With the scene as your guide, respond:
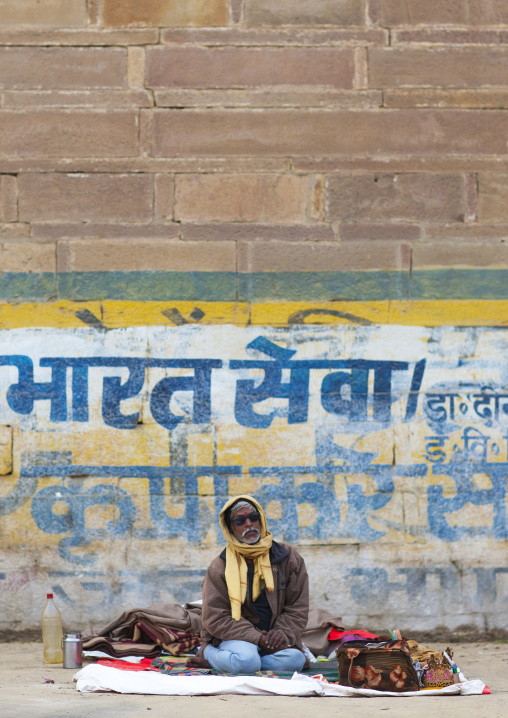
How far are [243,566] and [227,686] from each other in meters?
0.70

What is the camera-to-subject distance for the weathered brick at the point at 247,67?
242 inches

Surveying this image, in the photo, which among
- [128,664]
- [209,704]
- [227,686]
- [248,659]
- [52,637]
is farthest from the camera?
[52,637]

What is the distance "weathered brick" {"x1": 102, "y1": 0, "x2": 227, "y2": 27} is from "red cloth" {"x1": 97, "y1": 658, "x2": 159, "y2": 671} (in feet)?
13.2

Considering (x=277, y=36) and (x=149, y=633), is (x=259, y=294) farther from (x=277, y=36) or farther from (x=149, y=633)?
(x=149, y=633)

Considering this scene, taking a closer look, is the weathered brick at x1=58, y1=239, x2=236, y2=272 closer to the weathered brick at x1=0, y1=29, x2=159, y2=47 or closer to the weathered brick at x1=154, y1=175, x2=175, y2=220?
the weathered brick at x1=154, y1=175, x2=175, y2=220

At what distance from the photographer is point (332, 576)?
5992 mm

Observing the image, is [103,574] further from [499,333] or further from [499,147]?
[499,147]

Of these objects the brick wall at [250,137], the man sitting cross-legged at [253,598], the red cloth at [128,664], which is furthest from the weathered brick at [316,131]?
the red cloth at [128,664]

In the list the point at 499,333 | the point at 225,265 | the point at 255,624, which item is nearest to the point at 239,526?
the point at 255,624

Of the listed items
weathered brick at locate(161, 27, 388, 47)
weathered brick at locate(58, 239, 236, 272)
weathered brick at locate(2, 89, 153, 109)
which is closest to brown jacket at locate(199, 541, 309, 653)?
weathered brick at locate(58, 239, 236, 272)

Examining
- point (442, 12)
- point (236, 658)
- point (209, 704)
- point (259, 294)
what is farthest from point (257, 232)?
point (209, 704)

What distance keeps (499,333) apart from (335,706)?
295 cm

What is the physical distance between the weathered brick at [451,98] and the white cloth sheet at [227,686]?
145 inches

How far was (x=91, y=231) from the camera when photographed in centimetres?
612
